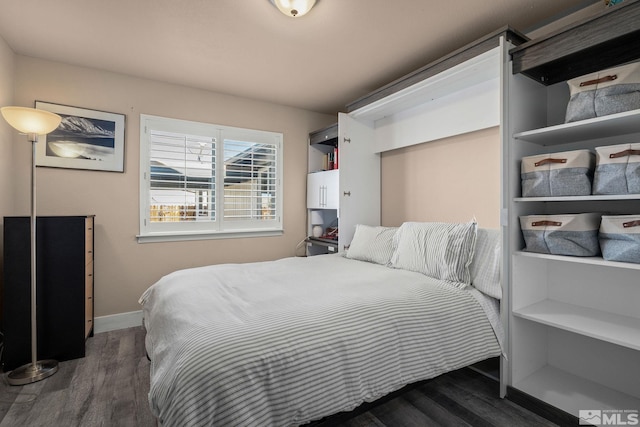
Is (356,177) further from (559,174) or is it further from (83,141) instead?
(83,141)

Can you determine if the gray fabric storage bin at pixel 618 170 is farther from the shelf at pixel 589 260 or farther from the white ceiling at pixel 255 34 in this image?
the white ceiling at pixel 255 34

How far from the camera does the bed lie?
114 cm

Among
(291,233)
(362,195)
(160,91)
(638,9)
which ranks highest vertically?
(160,91)

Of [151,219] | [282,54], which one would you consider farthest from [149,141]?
[282,54]

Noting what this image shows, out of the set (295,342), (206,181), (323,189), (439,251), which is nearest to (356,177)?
(323,189)

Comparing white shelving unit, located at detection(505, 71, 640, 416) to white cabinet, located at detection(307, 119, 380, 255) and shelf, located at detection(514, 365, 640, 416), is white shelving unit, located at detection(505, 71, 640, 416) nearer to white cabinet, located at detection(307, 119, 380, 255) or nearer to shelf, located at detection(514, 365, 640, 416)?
shelf, located at detection(514, 365, 640, 416)

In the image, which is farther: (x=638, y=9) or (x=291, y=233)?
(x=291, y=233)

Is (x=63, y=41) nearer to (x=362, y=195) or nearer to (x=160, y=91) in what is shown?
(x=160, y=91)

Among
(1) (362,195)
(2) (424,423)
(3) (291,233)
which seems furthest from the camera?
(3) (291,233)

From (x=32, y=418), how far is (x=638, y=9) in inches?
148

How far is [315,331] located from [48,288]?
2.29 m

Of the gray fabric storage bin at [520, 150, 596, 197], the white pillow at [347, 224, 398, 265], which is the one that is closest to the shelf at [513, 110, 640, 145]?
the gray fabric storage bin at [520, 150, 596, 197]

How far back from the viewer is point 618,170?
→ 4.97ft

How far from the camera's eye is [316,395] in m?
1.27
